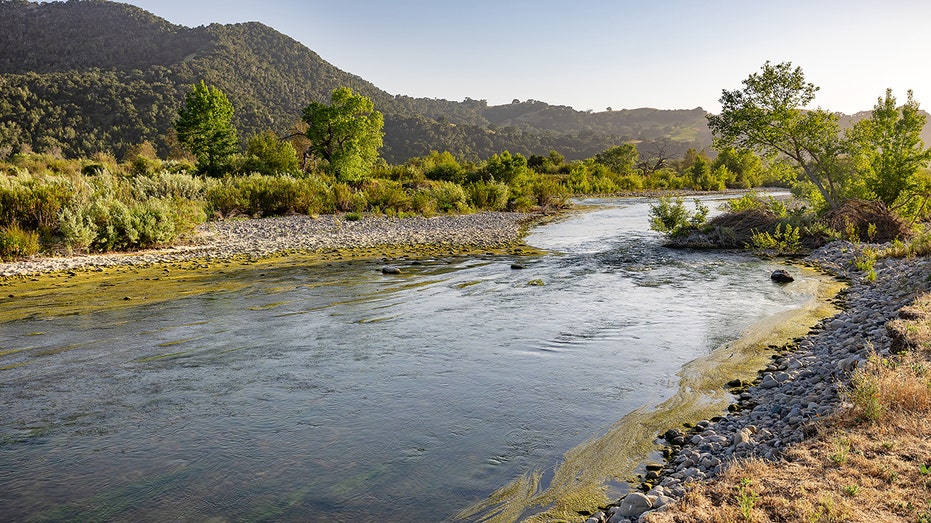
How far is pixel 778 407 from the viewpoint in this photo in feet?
18.0

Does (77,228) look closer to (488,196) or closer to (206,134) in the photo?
(488,196)

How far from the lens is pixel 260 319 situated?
9648 millimetres

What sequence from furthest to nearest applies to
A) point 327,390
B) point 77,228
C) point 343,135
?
point 343,135, point 77,228, point 327,390

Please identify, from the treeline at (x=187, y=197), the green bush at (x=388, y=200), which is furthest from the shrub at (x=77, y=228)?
the green bush at (x=388, y=200)

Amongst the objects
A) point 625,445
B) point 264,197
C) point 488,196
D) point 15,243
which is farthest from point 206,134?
point 625,445

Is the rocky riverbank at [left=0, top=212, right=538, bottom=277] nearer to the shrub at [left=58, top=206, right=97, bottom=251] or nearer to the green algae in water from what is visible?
the shrub at [left=58, top=206, right=97, bottom=251]

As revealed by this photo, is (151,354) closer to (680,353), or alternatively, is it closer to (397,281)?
(397,281)

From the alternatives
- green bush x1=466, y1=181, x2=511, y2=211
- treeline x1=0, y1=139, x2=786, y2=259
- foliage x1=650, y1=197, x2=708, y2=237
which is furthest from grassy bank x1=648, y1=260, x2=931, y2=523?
green bush x1=466, y1=181, x2=511, y2=211

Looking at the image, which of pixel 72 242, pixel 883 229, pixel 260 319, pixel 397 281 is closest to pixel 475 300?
pixel 397 281

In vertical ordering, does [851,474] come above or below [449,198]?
below

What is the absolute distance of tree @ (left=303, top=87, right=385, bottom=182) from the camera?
123ft

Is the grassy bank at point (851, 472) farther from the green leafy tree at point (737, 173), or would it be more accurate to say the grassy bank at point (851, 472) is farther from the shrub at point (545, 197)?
the green leafy tree at point (737, 173)

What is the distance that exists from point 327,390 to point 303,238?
14091 millimetres

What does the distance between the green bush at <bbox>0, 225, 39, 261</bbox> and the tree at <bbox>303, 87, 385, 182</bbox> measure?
23124mm
